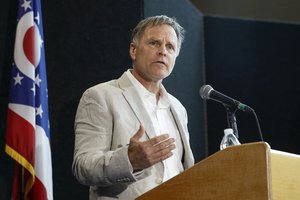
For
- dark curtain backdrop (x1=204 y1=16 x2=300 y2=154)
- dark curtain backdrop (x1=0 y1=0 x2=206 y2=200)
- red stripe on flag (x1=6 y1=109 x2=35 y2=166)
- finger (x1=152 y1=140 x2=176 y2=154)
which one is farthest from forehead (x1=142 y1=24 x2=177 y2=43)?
dark curtain backdrop (x1=204 y1=16 x2=300 y2=154)

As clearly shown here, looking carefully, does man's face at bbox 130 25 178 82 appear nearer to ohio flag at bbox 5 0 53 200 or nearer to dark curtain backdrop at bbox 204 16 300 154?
ohio flag at bbox 5 0 53 200

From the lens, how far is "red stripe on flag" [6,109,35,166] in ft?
10.2

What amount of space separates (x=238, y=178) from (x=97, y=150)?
860mm

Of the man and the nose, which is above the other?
the nose

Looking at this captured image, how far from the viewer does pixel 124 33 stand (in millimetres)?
3654

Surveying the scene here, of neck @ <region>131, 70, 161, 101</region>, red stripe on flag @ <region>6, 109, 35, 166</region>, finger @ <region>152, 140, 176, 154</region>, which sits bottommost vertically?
red stripe on flag @ <region>6, 109, 35, 166</region>

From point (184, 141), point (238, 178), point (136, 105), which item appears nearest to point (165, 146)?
point (238, 178)

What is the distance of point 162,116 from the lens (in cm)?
274

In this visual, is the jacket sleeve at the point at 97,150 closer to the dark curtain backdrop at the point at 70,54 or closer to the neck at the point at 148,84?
the neck at the point at 148,84

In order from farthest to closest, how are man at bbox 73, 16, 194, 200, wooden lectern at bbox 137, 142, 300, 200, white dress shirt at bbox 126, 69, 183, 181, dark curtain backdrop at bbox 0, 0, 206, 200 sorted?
dark curtain backdrop at bbox 0, 0, 206, 200 → white dress shirt at bbox 126, 69, 183, 181 → man at bbox 73, 16, 194, 200 → wooden lectern at bbox 137, 142, 300, 200

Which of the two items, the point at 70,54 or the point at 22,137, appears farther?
the point at 70,54

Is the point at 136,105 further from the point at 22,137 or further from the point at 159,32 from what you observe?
the point at 22,137

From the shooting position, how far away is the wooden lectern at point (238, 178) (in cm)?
159

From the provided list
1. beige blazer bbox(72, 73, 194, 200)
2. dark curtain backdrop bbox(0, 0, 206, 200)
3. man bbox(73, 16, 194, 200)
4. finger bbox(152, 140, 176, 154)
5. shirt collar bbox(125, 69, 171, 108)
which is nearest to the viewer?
finger bbox(152, 140, 176, 154)
